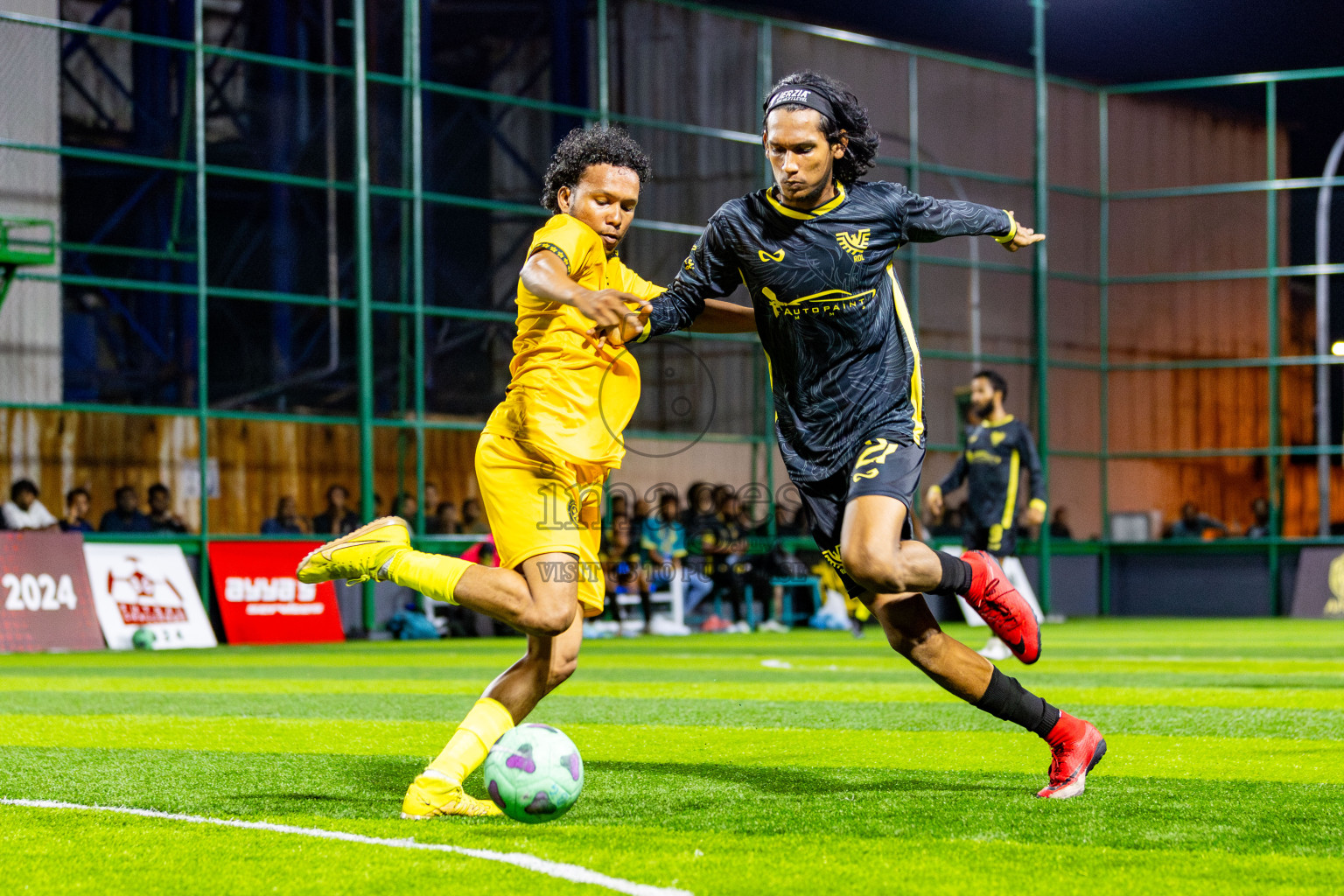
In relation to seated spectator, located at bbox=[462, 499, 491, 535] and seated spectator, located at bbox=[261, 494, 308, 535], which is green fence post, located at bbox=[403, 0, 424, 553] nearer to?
seated spectator, located at bbox=[462, 499, 491, 535]

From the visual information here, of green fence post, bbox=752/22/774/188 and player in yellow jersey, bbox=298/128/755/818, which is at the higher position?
→ green fence post, bbox=752/22/774/188

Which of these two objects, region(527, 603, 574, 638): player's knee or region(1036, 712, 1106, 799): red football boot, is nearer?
region(527, 603, 574, 638): player's knee

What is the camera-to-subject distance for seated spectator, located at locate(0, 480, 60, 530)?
17.3 meters

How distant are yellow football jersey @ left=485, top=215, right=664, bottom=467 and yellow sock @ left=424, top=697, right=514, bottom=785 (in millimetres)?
864

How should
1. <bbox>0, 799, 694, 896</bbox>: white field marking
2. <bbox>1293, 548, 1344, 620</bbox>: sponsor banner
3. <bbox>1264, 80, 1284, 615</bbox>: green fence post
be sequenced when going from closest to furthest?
1. <bbox>0, 799, 694, 896</bbox>: white field marking
2. <bbox>1293, 548, 1344, 620</bbox>: sponsor banner
3. <bbox>1264, 80, 1284, 615</bbox>: green fence post

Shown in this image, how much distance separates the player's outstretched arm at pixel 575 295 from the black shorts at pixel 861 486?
90 centimetres

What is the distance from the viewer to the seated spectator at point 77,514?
1781 centimetres

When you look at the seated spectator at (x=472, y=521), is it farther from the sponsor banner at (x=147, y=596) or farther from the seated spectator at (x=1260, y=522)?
the seated spectator at (x=1260, y=522)

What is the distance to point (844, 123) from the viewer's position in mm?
5660

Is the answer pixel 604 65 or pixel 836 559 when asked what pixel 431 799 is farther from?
pixel 604 65

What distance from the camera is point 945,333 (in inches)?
1100

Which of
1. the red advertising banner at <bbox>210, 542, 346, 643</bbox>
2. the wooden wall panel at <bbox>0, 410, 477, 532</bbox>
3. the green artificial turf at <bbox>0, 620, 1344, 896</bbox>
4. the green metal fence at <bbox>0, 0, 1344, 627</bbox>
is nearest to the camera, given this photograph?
the green artificial turf at <bbox>0, 620, 1344, 896</bbox>

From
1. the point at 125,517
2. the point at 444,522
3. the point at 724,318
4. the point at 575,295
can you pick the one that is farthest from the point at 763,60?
the point at 575,295

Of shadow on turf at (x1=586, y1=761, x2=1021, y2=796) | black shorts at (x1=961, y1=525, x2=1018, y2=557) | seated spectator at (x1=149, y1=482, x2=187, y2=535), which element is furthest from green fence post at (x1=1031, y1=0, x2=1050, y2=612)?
shadow on turf at (x1=586, y1=761, x2=1021, y2=796)
